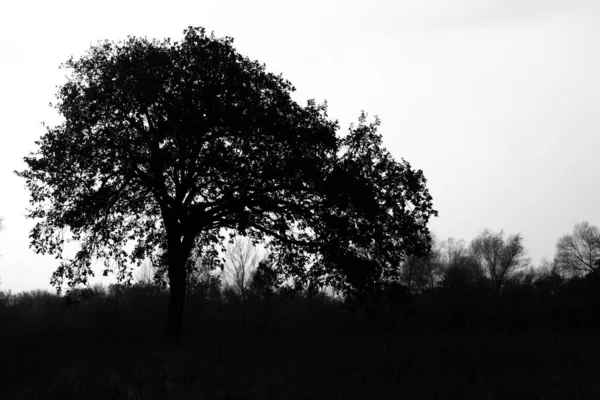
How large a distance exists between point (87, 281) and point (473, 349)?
1754 cm

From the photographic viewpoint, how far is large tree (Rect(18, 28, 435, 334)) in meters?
18.8

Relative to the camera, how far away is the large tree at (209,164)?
18.8 meters

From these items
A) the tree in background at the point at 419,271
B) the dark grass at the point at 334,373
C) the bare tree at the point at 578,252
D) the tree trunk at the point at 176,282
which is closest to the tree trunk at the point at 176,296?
the tree trunk at the point at 176,282

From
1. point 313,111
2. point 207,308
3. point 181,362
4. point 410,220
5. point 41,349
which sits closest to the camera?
point 181,362

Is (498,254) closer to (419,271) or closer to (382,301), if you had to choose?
(419,271)

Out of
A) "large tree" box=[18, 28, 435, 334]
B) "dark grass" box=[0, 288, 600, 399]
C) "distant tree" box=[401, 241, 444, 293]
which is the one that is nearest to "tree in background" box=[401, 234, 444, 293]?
"distant tree" box=[401, 241, 444, 293]

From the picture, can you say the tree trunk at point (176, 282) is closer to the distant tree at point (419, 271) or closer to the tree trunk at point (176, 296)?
the tree trunk at point (176, 296)

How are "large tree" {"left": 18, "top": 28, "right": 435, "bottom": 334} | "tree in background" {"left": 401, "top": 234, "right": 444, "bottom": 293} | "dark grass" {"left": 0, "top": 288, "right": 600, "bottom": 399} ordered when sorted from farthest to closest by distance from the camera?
"tree in background" {"left": 401, "top": 234, "right": 444, "bottom": 293} < "large tree" {"left": 18, "top": 28, "right": 435, "bottom": 334} < "dark grass" {"left": 0, "top": 288, "right": 600, "bottom": 399}

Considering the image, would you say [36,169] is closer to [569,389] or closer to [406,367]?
[406,367]

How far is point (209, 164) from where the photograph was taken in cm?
1881

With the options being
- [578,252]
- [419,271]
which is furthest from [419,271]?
[578,252]

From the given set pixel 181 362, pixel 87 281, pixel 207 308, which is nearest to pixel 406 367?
pixel 181 362

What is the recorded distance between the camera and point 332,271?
2084 cm

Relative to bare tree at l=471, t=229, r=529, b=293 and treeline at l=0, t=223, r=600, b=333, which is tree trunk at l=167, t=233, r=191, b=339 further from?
bare tree at l=471, t=229, r=529, b=293
